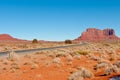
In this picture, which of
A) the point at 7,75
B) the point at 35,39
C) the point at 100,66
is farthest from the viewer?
the point at 35,39

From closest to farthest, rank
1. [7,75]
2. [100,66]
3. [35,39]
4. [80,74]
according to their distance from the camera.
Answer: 1. [80,74]
2. [7,75]
3. [100,66]
4. [35,39]

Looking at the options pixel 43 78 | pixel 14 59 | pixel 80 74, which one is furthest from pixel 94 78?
pixel 14 59

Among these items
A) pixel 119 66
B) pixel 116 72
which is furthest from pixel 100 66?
pixel 116 72

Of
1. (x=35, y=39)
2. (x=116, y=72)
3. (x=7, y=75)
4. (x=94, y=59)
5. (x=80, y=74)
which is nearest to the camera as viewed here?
(x=80, y=74)

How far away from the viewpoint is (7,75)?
17609 millimetres

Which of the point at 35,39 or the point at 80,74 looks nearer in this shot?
the point at 80,74

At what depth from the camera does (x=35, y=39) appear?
417ft

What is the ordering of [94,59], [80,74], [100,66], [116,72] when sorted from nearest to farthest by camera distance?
1. [80,74]
2. [116,72]
3. [100,66]
4. [94,59]

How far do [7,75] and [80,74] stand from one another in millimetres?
4995

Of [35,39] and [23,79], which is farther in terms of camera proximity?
[35,39]

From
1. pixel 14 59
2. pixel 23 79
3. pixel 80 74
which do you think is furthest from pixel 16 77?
pixel 14 59

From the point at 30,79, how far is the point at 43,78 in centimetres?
79

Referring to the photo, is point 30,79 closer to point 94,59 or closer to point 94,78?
point 94,78

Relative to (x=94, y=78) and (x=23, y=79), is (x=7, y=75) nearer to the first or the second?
(x=23, y=79)
